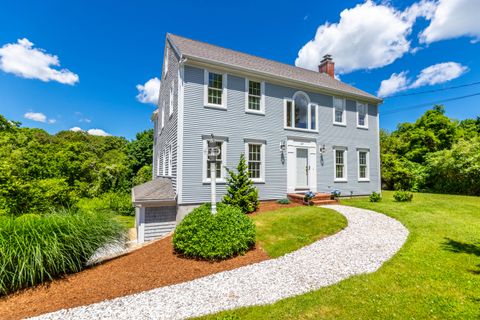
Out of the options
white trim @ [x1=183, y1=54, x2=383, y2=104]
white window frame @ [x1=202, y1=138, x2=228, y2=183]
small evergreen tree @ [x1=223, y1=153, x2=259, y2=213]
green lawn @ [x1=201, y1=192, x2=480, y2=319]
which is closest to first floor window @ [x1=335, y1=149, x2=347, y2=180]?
white trim @ [x1=183, y1=54, x2=383, y2=104]

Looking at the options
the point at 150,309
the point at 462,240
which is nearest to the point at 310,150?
the point at 462,240

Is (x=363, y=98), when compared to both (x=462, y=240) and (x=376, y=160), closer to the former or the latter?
(x=376, y=160)

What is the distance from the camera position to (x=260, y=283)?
448 centimetres

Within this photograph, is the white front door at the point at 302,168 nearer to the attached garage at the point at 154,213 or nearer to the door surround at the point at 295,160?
the door surround at the point at 295,160

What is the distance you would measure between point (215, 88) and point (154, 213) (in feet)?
20.8

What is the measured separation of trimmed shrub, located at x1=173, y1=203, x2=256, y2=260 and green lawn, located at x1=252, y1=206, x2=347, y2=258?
0.71 metres

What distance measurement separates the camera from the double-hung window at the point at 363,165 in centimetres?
1474

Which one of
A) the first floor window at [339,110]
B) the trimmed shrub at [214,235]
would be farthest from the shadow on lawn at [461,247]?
the first floor window at [339,110]

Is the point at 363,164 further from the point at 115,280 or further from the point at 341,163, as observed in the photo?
the point at 115,280

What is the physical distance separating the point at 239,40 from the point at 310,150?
10.2 m

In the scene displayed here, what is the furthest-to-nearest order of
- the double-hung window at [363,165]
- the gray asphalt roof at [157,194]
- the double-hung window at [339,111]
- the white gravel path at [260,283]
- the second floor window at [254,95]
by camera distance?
the double-hung window at [363,165]
the double-hung window at [339,111]
the second floor window at [254,95]
the gray asphalt roof at [157,194]
the white gravel path at [260,283]

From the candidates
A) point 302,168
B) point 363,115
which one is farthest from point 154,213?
point 363,115

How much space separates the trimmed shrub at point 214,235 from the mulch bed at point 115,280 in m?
0.20

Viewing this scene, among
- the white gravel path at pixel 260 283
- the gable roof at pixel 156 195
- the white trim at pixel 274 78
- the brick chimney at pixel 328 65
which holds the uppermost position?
the brick chimney at pixel 328 65
